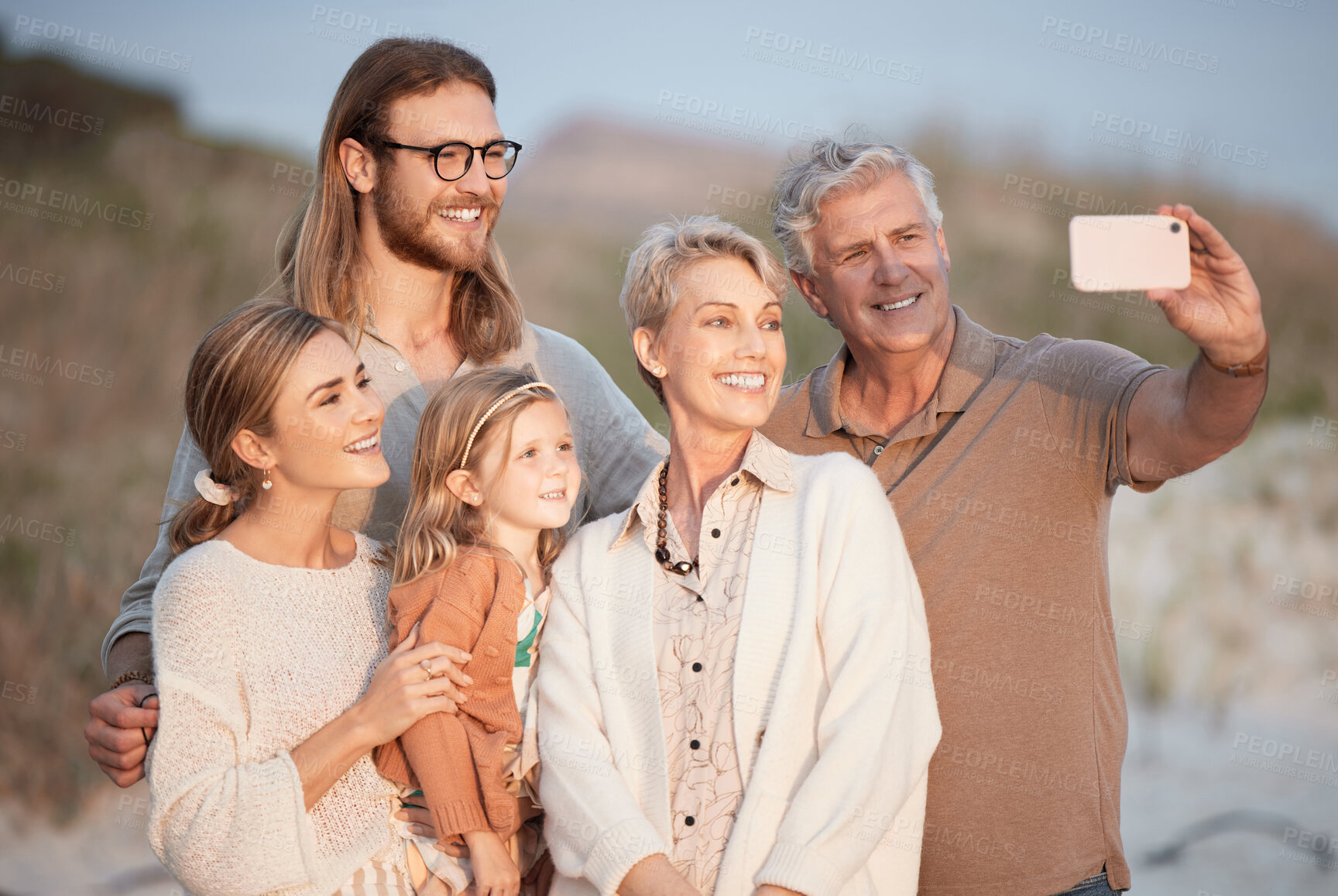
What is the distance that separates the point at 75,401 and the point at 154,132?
3.20 m

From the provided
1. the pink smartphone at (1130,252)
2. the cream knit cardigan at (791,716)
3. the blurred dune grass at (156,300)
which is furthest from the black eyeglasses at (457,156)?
the blurred dune grass at (156,300)

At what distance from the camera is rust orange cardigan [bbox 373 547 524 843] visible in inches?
88.9

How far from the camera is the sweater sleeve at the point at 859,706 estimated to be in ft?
6.63

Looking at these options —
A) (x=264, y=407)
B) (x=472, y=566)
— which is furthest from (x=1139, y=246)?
(x=264, y=407)

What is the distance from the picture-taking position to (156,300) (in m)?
9.86

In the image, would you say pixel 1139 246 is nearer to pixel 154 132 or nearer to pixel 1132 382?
pixel 1132 382

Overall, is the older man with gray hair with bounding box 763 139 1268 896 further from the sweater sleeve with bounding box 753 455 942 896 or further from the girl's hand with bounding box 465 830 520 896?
the girl's hand with bounding box 465 830 520 896

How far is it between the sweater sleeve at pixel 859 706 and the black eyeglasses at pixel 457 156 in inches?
55.9

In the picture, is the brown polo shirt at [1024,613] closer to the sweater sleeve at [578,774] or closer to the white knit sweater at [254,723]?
the sweater sleeve at [578,774]

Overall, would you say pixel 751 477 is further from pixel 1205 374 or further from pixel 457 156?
pixel 457 156

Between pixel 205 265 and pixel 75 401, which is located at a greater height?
pixel 205 265

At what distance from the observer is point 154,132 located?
11.1m

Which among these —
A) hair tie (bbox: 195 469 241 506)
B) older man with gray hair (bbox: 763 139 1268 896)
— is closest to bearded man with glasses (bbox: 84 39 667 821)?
hair tie (bbox: 195 469 241 506)

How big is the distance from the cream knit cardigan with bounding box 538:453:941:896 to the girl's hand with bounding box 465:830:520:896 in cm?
10
